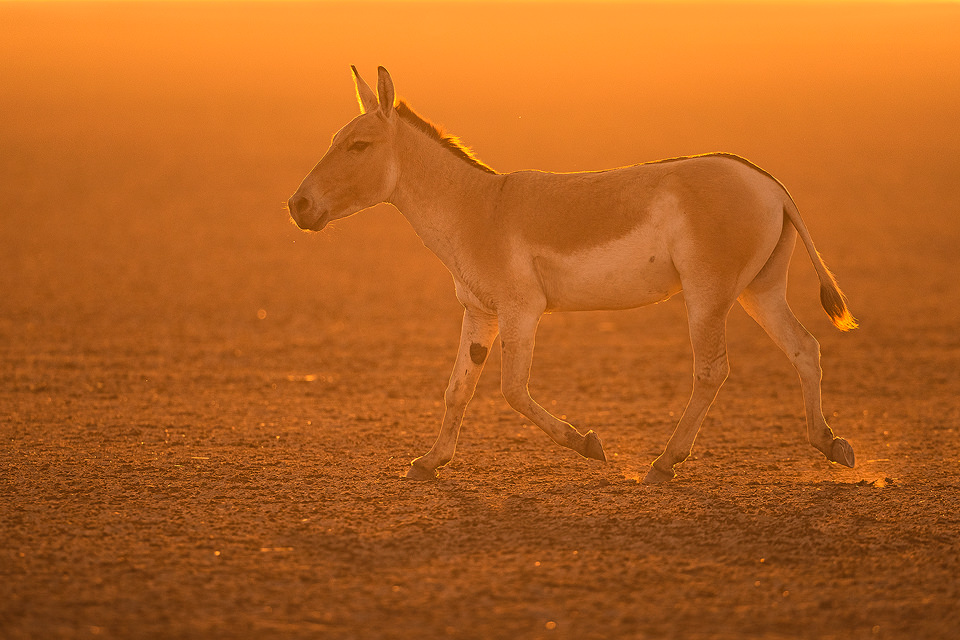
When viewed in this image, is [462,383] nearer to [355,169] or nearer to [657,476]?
[657,476]

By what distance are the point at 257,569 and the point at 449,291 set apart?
1108 centimetres

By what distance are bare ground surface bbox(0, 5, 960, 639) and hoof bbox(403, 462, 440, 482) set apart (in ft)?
0.30

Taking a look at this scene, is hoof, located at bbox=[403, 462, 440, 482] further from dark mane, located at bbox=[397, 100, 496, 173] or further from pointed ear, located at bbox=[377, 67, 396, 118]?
pointed ear, located at bbox=[377, 67, 396, 118]

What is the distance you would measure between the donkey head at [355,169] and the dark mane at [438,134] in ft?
0.54

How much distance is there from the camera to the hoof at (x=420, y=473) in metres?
6.91

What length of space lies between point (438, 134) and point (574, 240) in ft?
3.97

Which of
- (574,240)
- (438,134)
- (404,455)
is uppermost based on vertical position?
(438,134)

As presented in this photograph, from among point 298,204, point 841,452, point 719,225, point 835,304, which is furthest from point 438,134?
point 841,452

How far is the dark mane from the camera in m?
6.92

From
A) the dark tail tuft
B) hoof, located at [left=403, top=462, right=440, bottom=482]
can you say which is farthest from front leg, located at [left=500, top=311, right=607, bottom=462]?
the dark tail tuft

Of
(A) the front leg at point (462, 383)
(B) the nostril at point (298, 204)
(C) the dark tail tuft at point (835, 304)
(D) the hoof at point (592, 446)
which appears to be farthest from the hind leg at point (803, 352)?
(B) the nostril at point (298, 204)

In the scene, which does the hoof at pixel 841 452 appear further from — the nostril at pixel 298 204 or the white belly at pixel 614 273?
the nostril at pixel 298 204

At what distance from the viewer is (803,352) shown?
670 cm

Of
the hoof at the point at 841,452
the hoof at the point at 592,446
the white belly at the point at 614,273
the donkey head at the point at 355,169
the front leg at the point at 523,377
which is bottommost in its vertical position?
the hoof at the point at 841,452
